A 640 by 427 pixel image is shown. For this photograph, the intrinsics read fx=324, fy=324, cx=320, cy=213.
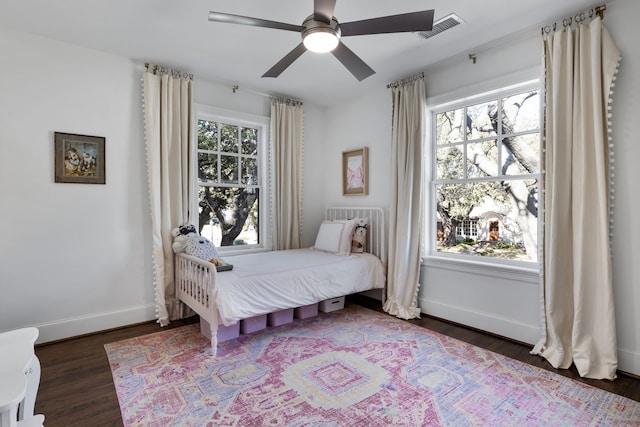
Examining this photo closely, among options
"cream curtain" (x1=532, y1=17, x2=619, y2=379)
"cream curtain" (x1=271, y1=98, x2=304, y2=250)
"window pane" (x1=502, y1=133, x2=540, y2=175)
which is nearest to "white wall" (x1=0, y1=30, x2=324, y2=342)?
"cream curtain" (x1=271, y1=98, x2=304, y2=250)

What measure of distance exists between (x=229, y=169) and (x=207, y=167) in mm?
260

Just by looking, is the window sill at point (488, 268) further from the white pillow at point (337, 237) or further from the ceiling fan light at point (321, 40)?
the ceiling fan light at point (321, 40)

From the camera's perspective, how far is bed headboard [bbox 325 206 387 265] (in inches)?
145

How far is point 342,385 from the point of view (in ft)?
6.81

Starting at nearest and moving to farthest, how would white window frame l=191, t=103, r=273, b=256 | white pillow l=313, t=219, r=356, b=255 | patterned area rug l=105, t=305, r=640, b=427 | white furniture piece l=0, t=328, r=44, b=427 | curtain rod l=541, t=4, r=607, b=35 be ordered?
white furniture piece l=0, t=328, r=44, b=427 → patterned area rug l=105, t=305, r=640, b=427 → curtain rod l=541, t=4, r=607, b=35 → white pillow l=313, t=219, r=356, b=255 → white window frame l=191, t=103, r=273, b=256

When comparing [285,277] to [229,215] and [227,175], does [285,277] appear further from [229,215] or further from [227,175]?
[227,175]

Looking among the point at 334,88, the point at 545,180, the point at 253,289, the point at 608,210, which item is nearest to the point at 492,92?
the point at 545,180

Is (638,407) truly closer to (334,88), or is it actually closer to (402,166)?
(402,166)

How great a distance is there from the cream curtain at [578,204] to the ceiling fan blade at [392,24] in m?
1.27

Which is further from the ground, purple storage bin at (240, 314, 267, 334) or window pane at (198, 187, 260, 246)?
window pane at (198, 187, 260, 246)

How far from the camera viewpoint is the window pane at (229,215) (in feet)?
12.1

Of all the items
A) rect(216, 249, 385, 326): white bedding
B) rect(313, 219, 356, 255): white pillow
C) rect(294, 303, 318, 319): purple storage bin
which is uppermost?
rect(313, 219, 356, 255): white pillow

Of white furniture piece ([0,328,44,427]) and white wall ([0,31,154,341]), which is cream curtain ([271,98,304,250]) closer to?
Answer: white wall ([0,31,154,341])

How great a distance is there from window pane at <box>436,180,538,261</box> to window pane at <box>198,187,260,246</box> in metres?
2.17
